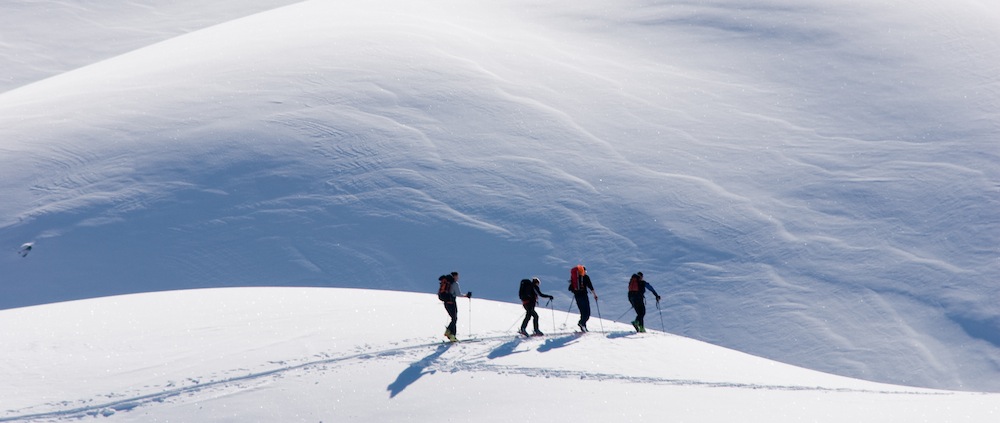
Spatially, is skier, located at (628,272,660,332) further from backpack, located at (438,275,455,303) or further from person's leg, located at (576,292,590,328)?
backpack, located at (438,275,455,303)

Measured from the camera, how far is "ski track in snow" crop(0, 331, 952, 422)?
11609 millimetres

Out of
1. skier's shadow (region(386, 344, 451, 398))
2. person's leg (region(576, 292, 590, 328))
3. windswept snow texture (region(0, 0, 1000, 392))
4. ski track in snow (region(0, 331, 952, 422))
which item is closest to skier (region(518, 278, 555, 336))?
ski track in snow (region(0, 331, 952, 422))

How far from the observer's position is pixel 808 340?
21.5 m

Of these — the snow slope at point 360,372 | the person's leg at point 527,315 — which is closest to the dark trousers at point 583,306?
the snow slope at point 360,372

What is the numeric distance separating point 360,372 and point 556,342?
2981 millimetres

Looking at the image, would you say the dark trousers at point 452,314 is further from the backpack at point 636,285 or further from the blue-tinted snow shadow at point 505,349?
the backpack at point 636,285

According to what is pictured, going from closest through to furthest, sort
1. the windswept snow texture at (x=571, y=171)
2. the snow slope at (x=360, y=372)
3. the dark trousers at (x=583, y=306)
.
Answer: the snow slope at (x=360, y=372) < the dark trousers at (x=583, y=306) < the windswept snow texture at (x=571, y=171)

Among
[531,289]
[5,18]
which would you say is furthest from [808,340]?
[5,18]

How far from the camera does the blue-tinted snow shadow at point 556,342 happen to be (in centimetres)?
1389

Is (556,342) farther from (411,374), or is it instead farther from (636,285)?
(411,374)

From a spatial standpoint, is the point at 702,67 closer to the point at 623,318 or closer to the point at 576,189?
the point at 576,189

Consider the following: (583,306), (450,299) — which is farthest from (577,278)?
(450,299)

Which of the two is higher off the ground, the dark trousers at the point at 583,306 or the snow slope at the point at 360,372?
the dark trousers at the point at 583,306

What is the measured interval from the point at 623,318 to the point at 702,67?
40.7 feet
